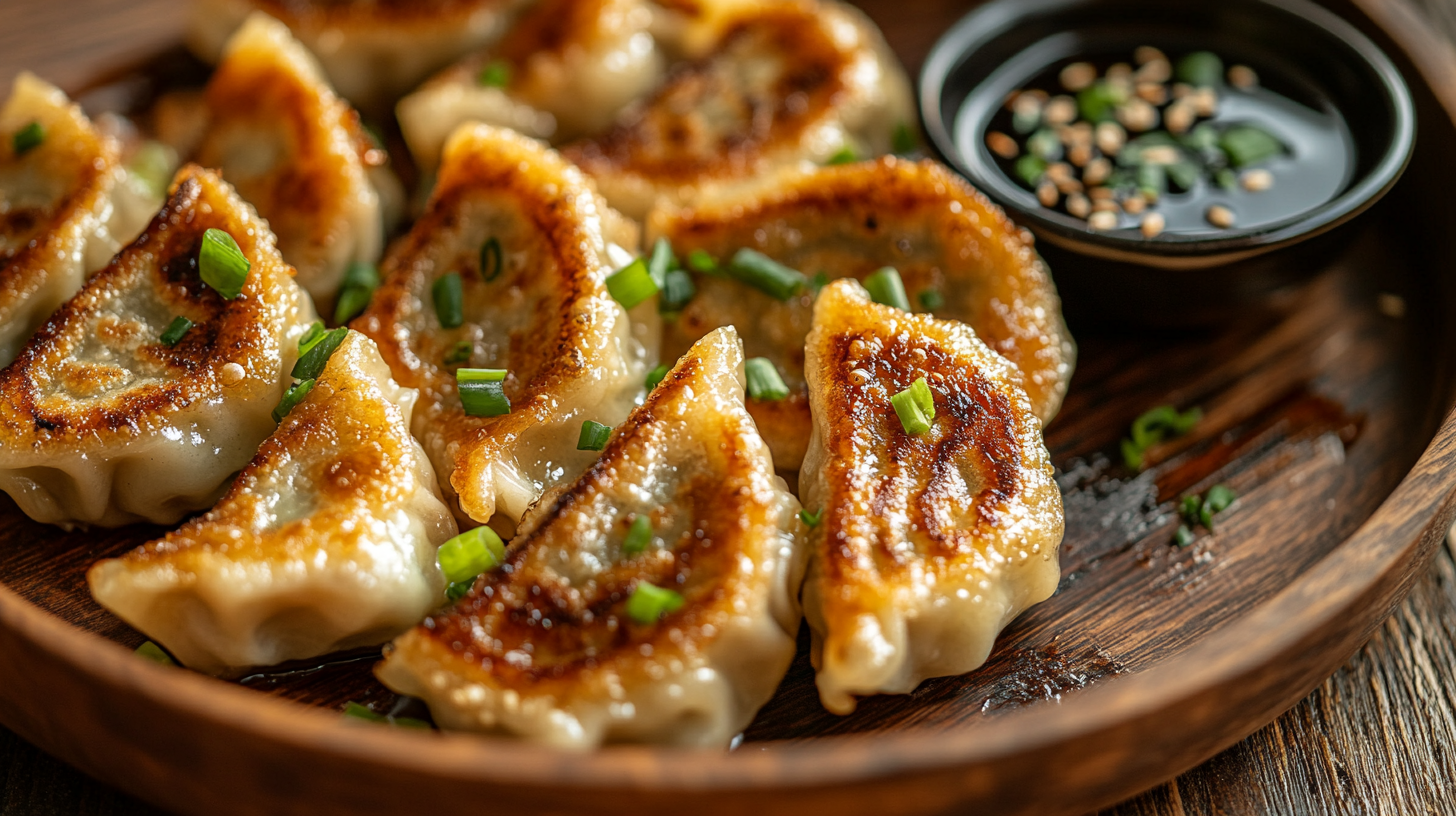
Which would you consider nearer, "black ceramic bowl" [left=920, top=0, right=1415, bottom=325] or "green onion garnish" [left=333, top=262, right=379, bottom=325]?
"black ceramic bowl" [left=920, top=0, right=1415, bottom=325]

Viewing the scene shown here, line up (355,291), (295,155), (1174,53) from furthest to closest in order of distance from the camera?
(1174,53) → (295,155) → (355,291)

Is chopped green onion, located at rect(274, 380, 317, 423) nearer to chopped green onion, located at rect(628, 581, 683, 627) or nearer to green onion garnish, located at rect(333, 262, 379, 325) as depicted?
green onion garnish, located at rect(333, 262, 379, 325)

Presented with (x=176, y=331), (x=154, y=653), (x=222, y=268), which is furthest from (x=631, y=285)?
(x=154, y=653)

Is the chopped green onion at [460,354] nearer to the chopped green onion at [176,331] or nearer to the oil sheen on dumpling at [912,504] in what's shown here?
the chopped green onion at [176,331]

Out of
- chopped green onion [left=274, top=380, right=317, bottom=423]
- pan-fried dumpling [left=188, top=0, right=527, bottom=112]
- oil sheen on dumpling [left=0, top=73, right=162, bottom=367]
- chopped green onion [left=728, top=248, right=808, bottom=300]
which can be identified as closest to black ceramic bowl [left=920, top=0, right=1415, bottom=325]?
chopped green onion [left=728, top=248, right=808, bottom=300]

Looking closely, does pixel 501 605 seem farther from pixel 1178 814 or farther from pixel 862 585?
pixel 1178 814

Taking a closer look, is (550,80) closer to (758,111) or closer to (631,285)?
(758,111)
